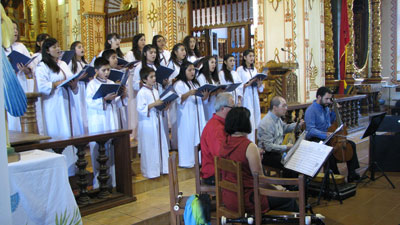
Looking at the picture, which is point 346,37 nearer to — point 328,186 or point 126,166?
point 328,186

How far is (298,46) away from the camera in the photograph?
31.3ft

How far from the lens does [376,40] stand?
14.4m

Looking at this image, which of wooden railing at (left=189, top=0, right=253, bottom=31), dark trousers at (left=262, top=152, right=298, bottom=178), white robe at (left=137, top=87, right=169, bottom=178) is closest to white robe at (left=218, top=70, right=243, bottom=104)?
white robe at (left=137, top=87, right=169, bottom=178)

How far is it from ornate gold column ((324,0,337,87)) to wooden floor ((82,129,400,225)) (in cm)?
632

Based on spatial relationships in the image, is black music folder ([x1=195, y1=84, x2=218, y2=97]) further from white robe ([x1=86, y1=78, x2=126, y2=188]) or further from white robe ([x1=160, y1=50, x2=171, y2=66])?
white robe ([x1=86, y1=78, x2=126, y2=188])

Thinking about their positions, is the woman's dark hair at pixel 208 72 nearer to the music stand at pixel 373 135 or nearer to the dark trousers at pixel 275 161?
the dark trousers at pixel 275 161

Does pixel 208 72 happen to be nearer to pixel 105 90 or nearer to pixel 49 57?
pixel 105 90

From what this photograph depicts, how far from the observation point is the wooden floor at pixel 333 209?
4.39m

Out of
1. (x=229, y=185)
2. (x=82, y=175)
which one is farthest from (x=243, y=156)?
(x=82, y=175)

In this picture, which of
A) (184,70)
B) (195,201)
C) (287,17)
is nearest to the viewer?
(195,201)

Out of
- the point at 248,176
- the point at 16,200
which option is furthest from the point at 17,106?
the point at 248,176

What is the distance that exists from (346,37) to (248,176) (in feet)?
33.5

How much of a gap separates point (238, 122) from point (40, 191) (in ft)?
5.20

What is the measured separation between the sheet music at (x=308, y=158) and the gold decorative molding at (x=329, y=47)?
842cm
